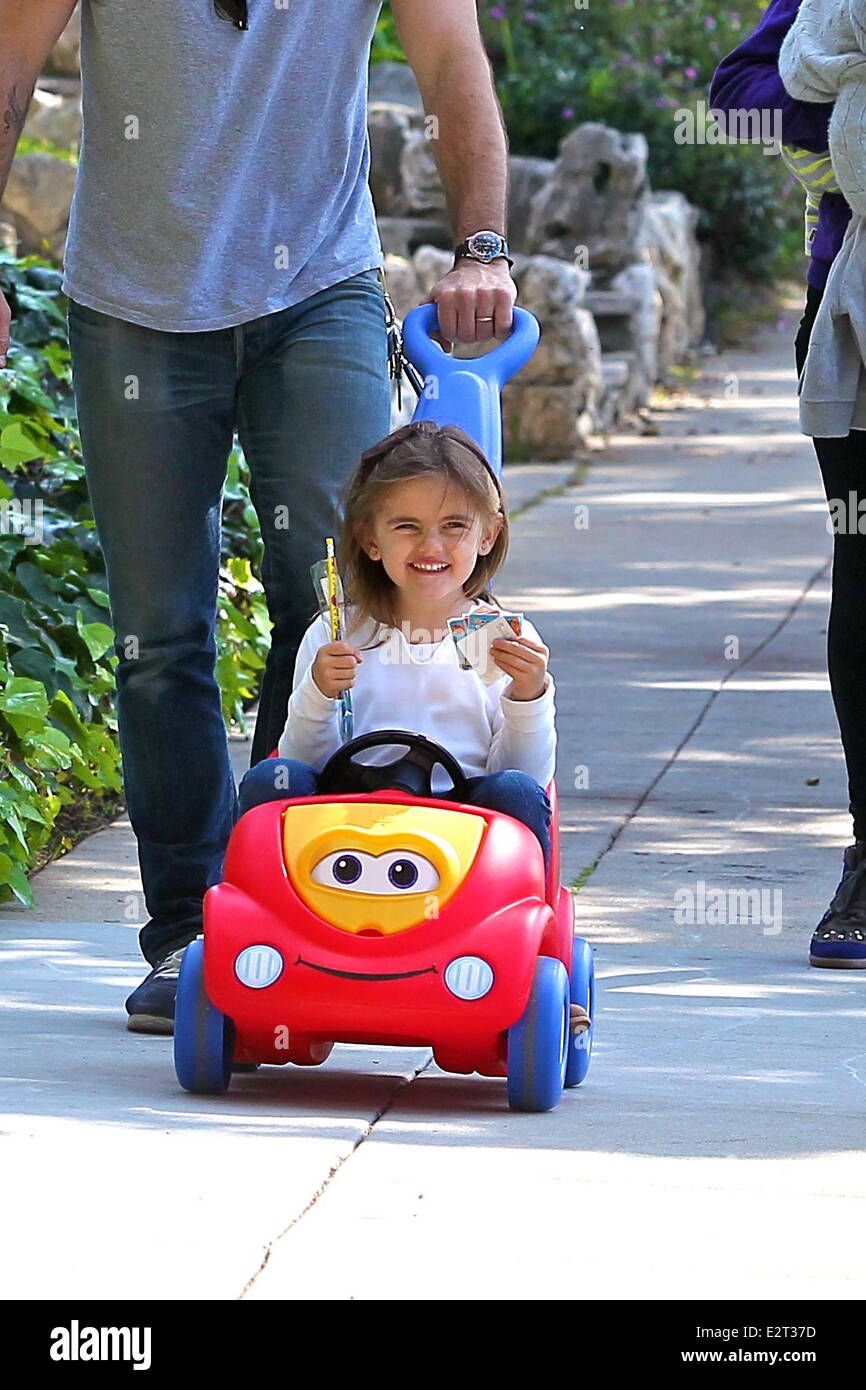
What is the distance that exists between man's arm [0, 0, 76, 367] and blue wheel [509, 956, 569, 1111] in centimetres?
131

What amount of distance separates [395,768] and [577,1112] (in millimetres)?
566

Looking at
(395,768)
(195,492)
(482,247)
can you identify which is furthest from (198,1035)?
(482,247)

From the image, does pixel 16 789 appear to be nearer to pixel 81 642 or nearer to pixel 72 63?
pixel 81 642

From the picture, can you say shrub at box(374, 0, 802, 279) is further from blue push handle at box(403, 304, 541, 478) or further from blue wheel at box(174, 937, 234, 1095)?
blue wheel at box(174, 937, 234, 1095)

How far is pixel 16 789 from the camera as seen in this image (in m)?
5.02

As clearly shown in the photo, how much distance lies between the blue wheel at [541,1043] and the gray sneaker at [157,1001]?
27.2 inches

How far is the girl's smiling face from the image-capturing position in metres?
3.54

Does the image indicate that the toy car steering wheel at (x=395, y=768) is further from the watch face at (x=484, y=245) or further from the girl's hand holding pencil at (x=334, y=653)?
the watch face at (x=484, y=245)

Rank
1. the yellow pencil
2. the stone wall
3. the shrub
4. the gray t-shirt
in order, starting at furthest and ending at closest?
the shrub < the stone wall < the gray t-shirt < the yellow pencil

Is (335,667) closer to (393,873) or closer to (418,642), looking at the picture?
(418,642)

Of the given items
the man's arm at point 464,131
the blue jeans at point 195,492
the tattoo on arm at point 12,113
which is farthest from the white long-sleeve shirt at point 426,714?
the tattoo on arm at point 12,113

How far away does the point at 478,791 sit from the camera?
345cm

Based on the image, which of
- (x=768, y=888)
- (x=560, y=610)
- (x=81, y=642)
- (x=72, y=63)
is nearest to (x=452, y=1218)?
(x=768, y=888)

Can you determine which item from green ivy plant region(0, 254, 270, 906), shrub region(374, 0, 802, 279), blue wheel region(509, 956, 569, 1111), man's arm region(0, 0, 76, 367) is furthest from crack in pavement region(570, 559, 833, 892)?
shrub region(374, 0, 802, 279)
